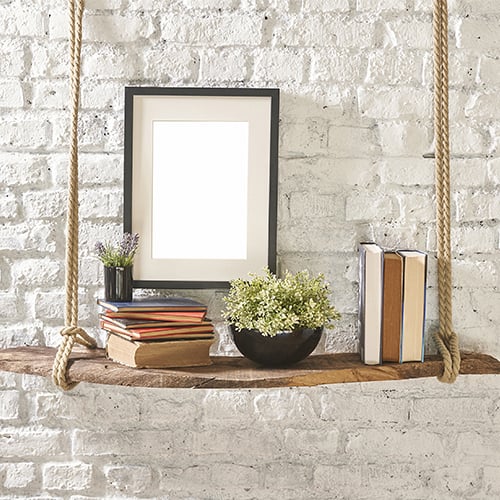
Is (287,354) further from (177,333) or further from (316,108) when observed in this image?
(316,108)

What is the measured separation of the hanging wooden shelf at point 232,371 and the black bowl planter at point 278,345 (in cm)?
2

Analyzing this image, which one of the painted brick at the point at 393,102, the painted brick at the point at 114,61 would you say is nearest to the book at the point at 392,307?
the painted brick at the point at 393,102

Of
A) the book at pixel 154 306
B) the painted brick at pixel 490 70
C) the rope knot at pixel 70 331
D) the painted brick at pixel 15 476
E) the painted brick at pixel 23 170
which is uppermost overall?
the painted brick at pixel 490 70

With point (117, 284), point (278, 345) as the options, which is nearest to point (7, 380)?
point (117, 284)

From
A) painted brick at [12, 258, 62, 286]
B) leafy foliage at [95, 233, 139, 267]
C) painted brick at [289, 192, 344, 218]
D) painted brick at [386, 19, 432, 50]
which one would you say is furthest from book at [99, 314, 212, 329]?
painted brick at [386, 19, 432, 50]

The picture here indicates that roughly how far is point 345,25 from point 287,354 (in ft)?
2.49

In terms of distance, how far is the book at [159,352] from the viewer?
1383mm

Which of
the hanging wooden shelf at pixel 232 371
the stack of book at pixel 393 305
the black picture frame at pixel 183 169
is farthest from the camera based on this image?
the black picture frame at pixel 183 169

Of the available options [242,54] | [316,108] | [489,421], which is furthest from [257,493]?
[242,54]

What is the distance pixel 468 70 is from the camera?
63.1 inches

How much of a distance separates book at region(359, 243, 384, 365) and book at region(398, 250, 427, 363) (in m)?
0.05

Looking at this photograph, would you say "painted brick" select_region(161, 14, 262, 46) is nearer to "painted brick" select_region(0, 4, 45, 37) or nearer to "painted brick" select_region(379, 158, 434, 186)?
"painted brick" select_region(0, 4, 45, 37)

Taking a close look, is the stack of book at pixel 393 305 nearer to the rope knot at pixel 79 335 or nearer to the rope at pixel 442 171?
the rope at pixel 442 171

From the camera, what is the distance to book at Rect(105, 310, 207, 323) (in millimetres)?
1410
